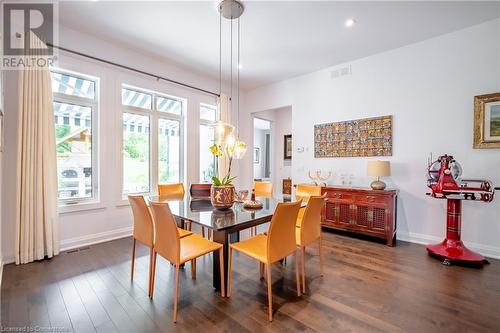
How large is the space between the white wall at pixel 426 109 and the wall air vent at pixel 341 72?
0.07 metres

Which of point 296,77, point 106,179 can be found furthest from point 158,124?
point 296,77

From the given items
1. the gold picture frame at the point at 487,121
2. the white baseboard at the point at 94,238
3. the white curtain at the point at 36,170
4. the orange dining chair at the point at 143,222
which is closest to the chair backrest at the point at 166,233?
the orange dining chair at the point at 143,222

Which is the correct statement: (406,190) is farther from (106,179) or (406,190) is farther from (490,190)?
(106,179)

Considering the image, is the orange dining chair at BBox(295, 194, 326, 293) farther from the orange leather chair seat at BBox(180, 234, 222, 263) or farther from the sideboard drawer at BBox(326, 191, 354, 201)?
the sideboard drawer at BBox(326, 191, 354, 201)

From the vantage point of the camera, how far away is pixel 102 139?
352 centimetres

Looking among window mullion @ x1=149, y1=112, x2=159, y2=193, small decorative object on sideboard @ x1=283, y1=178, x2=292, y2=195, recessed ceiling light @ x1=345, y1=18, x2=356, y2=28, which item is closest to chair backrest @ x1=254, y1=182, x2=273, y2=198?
window mullion @ x1=149, y1=112, x2=159, y2=193

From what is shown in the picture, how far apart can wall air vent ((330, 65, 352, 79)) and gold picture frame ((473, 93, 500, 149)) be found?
5.99ft

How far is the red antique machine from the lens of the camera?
2.73m

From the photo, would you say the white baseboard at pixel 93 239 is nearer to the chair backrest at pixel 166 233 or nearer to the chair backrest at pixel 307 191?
the chair backrest at pixel 166 233

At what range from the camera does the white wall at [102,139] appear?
2.76m

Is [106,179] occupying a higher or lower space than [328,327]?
higher

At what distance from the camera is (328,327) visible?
1.68 meters

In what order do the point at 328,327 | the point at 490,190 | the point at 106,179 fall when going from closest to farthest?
the point at 328,327 → the point at 490,190 → the point at 106,179

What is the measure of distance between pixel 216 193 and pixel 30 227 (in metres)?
2.37
